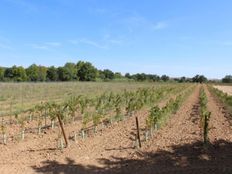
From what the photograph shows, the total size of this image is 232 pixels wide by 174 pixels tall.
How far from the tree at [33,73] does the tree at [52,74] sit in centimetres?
456

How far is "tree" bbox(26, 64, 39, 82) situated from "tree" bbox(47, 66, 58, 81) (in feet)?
15.0

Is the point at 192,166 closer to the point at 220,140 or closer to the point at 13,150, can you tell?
the point at 220,140

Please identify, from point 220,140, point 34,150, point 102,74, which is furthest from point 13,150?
point 102,74

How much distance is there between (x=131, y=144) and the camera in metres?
9.55

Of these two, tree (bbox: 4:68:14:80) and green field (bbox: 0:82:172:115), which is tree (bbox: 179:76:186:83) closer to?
tree (bbox: 4:68:14:80)

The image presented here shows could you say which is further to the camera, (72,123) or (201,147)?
(72,123)

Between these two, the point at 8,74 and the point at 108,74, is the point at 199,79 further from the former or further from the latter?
the point at 8,74

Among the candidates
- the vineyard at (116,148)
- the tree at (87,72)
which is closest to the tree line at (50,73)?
the tree at (87,72)

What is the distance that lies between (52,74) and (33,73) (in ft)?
21.0

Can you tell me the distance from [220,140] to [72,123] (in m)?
6.21

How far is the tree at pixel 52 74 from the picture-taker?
100 metres

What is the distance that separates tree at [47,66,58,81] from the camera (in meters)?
100

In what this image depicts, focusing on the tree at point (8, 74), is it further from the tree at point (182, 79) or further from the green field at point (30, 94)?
the tree at point (182, 79)

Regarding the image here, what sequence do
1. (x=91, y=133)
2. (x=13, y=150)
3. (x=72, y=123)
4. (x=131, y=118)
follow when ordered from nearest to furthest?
(x=13, y=150), (x=91, y=133), (x=72, y=123), (x=131, y=118)
